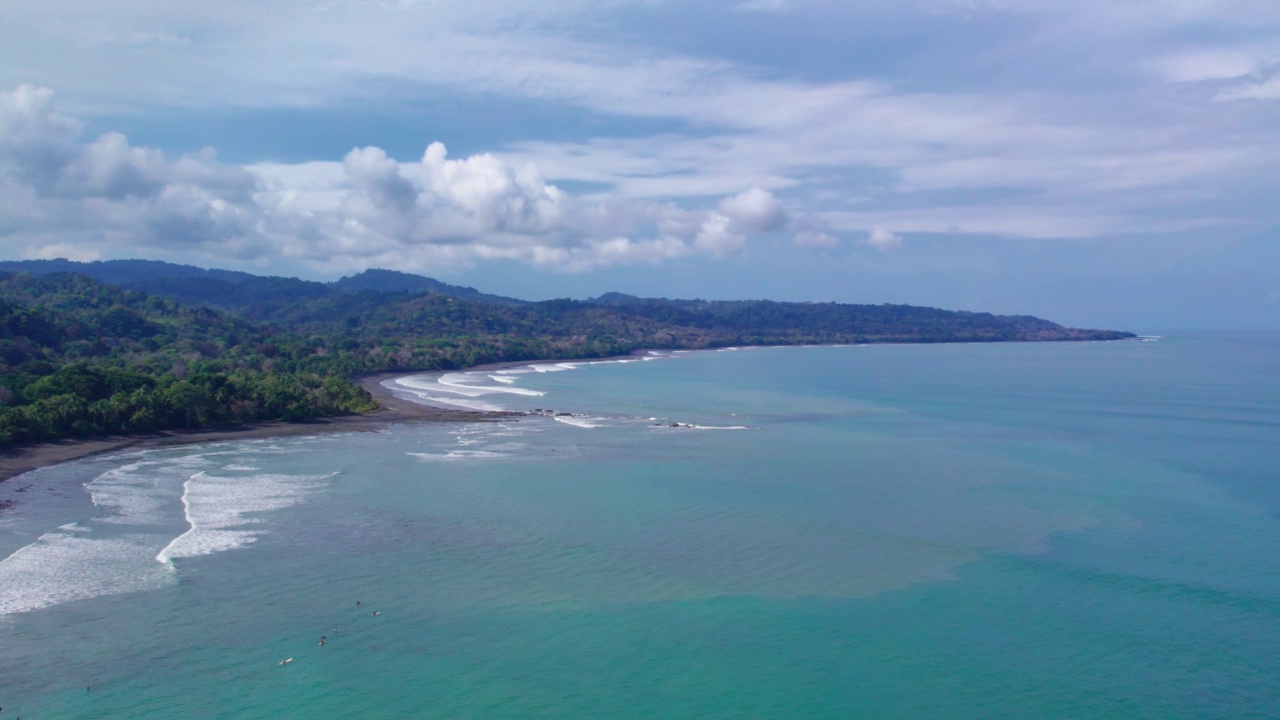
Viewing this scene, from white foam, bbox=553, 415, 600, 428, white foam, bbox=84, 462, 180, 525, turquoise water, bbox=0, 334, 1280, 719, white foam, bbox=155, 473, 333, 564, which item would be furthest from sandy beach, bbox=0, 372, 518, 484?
white foam, bbox=155, 473, 333, 564

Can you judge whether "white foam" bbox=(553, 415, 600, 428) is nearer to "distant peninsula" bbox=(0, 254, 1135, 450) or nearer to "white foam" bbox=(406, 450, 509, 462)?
"white foam" bbox=(406, 450, 509, 462)

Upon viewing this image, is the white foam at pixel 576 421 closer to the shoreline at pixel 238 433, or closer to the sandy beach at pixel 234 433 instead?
the shoreline at pixel 238 433

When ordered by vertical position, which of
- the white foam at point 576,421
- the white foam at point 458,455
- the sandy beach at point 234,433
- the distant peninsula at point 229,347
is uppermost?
the distant peninsula at point 229,347

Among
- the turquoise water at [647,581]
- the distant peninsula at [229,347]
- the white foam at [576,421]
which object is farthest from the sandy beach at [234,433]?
the white foam at [576,421]

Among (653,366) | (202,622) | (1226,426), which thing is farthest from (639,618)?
(653,366)

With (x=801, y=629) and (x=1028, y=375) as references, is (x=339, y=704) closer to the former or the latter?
(x=801, y=629)

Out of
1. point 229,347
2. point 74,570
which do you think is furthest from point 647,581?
point 229,347

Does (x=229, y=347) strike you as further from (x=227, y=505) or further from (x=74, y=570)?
(x=74, y=570)
